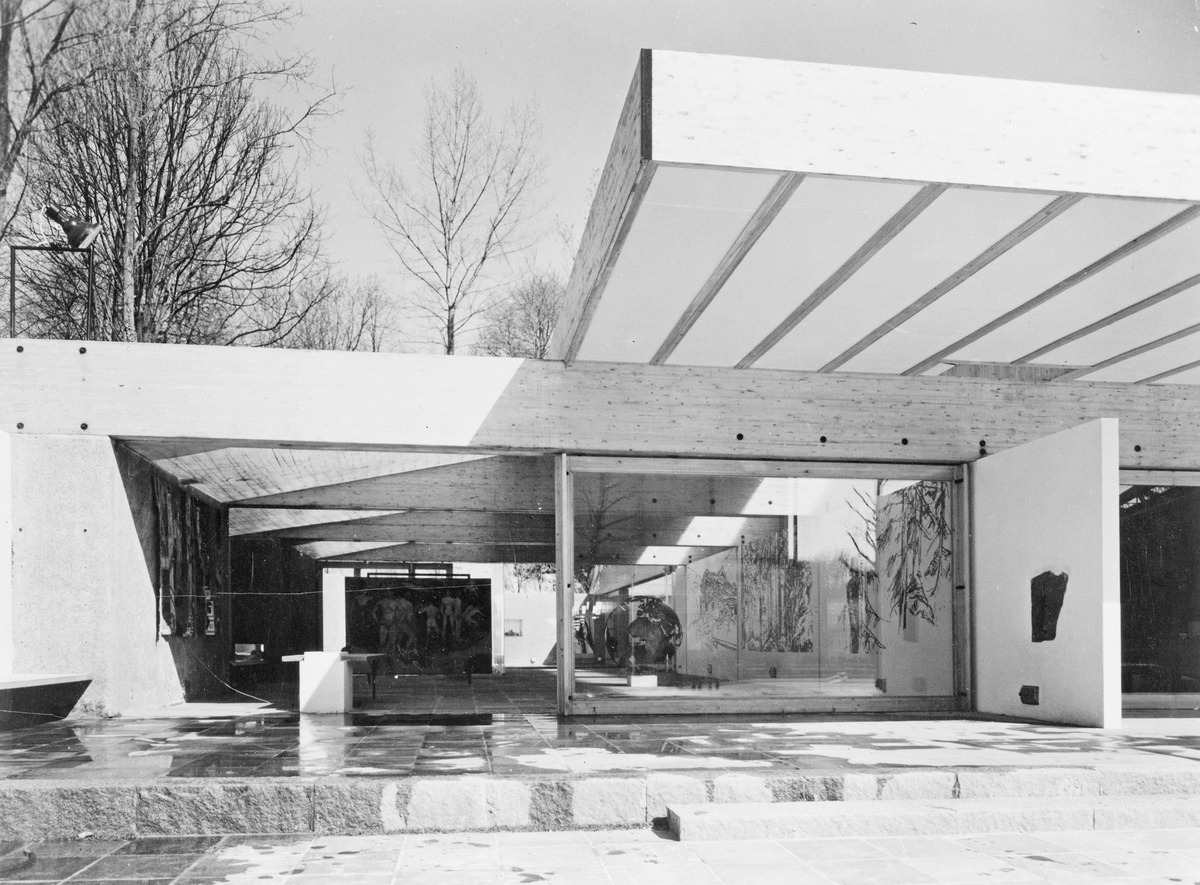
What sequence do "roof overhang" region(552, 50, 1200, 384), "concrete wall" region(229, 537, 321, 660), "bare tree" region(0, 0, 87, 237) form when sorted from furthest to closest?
"bare tree" region(0, 0, 87, 237)
"concrete wall" region(229, 537, 321, 660)
"roof overhang" region(552, 50, 1200, 384)

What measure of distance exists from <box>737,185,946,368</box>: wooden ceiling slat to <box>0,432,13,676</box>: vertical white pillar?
7.59 m

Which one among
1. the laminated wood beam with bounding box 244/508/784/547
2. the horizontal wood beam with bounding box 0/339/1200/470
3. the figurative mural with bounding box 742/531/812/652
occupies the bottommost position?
the figurative mural with bounding box 742/531/812/652

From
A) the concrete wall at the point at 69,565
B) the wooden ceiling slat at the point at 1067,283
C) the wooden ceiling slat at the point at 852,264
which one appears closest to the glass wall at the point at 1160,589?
the wooden ceiling slat at the point at 1067,283

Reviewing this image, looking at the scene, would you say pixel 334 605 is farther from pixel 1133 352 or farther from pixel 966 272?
pixel 1133 352

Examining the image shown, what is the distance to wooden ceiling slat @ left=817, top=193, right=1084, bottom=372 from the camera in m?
8.45

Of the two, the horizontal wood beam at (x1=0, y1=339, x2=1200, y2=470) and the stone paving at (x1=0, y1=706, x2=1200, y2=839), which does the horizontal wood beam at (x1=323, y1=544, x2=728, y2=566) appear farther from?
the stone paving at (x1=0, y1=706, x2=1200, y2=839)

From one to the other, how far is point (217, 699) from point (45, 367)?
5078mm

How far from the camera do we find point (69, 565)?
1134 centimetres

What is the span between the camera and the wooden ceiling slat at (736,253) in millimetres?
8078

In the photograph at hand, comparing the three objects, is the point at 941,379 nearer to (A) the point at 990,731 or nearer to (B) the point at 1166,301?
(B) the point at 1166,301

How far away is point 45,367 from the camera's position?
1145 cm

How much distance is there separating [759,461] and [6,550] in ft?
25.8

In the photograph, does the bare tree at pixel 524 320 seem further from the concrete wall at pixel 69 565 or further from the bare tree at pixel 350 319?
the concrete wall at pixel 69 565

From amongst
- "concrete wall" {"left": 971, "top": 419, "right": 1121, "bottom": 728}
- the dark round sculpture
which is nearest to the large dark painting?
the dark round sculpture
